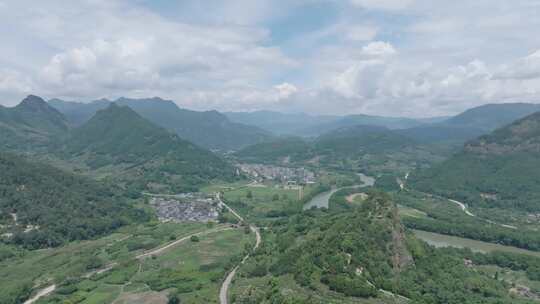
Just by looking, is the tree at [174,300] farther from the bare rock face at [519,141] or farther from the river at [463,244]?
the bare rock face at [519,141]

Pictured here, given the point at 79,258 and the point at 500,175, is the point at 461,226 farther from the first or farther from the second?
the point at 79,258

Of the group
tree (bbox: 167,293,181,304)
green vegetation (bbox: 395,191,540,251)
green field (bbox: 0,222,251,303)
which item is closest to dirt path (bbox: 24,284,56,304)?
green field (bbox: 0,222,251,303)

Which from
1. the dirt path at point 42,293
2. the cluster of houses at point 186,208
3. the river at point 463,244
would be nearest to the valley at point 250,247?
the river at point 463,244

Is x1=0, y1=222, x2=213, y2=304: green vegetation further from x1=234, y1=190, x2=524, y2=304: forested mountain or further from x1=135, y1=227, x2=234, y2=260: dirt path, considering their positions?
x1=234, y1=190, x2=524, y2=304: forested mountain

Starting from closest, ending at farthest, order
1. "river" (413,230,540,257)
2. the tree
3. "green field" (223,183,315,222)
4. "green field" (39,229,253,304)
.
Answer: the tree < "green field" (39,229,253,304) < "river" (413,230,540,257) < "green field" (223,183,315,222)

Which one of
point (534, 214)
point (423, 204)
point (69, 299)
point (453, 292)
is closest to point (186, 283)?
point (69, 299)

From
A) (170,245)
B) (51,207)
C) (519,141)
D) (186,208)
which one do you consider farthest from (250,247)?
(519,141)
